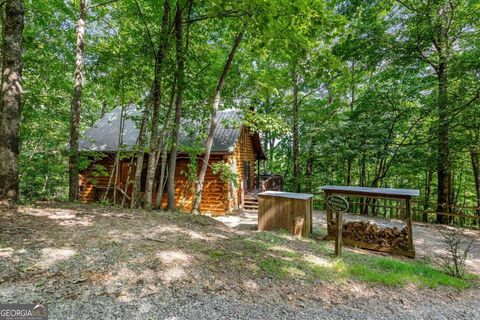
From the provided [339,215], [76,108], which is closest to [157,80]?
[76,108]

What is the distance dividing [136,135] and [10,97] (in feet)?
26.5

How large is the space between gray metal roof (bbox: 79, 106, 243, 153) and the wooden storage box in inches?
133

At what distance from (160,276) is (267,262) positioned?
153 centimetres

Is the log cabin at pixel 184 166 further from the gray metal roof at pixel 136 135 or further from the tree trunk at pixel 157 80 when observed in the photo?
the tree trunk at pixel 157 80

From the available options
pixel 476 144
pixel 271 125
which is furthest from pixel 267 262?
pixel 476 144

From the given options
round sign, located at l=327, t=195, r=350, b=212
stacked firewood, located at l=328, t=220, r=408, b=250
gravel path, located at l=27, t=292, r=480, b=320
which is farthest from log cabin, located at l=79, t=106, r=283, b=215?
gravel path, located at l=27, t=292, r=480, b=320

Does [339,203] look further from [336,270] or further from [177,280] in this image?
[177,280]

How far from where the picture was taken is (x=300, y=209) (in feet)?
23.5

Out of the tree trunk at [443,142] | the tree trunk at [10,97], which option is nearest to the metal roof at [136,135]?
the tree trunk at [10,97]

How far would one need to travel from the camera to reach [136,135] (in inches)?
478

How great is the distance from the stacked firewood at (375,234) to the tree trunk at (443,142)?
15.6ft

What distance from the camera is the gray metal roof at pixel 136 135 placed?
10.2m

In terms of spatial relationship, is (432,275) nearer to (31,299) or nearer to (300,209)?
(300,209)

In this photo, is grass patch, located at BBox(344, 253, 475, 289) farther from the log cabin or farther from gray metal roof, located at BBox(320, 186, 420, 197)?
the log cabin
